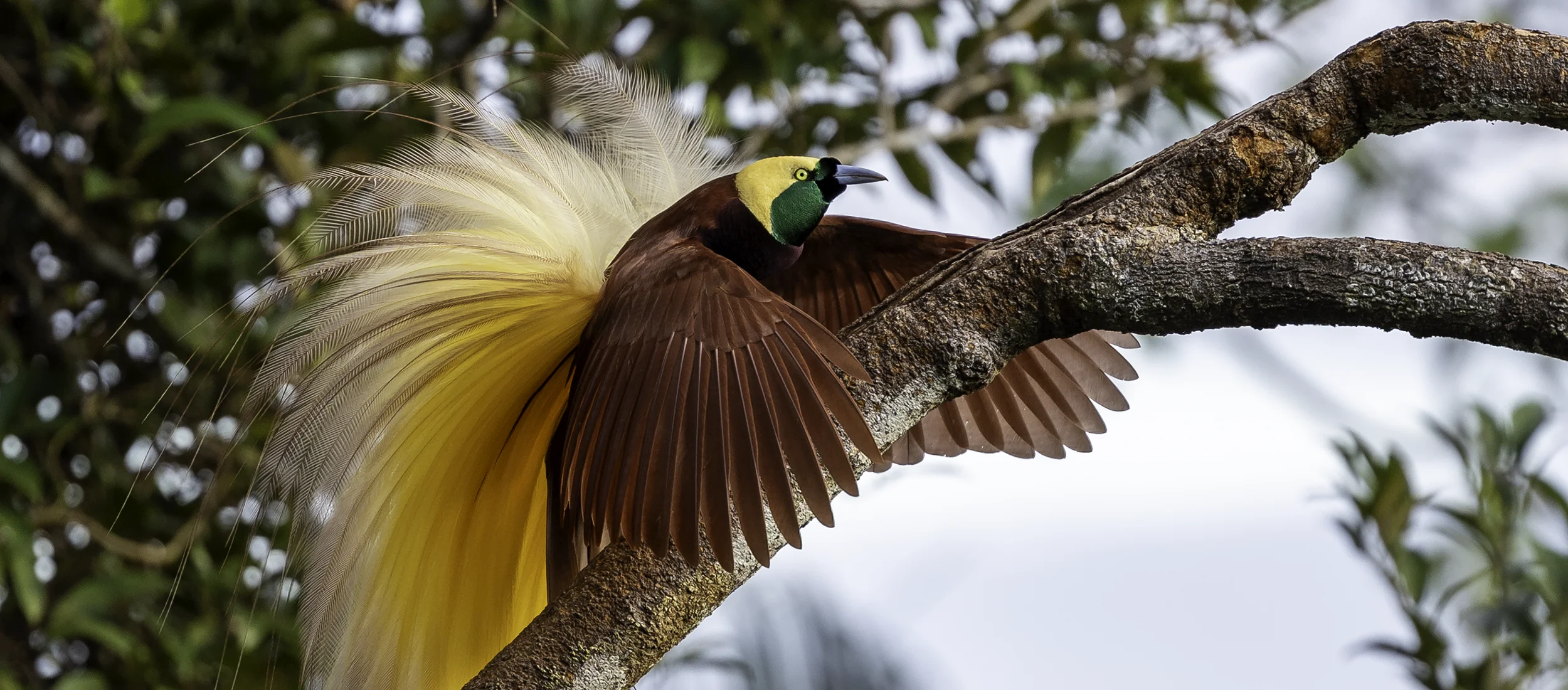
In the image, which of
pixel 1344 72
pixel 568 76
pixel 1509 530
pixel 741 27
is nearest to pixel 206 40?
pixel 741 27

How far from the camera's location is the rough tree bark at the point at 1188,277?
0.74 m

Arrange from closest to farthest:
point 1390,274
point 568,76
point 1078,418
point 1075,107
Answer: point 1390,274, point 1078,418, point 568,76, point 1075,107

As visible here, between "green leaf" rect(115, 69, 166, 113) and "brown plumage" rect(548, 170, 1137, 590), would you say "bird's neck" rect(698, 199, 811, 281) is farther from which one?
"green leaf" rect(115, 69, 166, 113)

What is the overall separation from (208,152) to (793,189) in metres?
1.06

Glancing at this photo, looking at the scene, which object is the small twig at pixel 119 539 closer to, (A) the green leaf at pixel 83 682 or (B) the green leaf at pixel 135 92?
(A) the green leaf at pixel 83 682

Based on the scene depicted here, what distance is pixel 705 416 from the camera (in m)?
0.79

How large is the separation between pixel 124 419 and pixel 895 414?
4.54 feet

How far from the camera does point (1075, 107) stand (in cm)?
197

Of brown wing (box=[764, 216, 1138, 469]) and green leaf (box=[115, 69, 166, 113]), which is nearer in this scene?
brown wing (box=[764, 216, 1138, 469])

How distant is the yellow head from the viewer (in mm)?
1046

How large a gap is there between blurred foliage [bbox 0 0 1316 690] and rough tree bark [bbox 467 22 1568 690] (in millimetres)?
871

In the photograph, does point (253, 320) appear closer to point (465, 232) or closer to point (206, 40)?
point (465, 232)

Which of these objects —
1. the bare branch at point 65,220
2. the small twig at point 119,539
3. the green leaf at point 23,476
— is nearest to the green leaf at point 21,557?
the green leaf at point 23,476

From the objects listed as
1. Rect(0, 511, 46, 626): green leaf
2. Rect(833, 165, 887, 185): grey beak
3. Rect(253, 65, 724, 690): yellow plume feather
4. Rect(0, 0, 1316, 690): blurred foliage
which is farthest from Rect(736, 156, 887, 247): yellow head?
Rect(0, 511, 46, 626): green leaf
